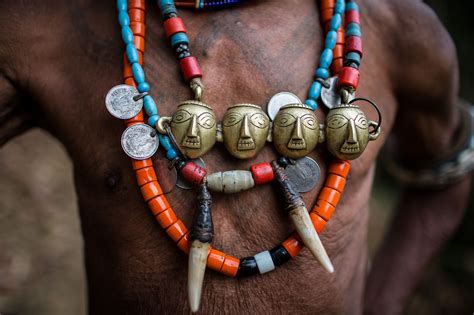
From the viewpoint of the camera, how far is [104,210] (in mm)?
844

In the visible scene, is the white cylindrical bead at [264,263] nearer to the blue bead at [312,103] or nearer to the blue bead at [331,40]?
the blue bead at [312,103]

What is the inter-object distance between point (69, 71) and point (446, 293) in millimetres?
3016

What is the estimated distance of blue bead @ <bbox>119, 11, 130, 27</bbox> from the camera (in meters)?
0.83

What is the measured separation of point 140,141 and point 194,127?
0.12m

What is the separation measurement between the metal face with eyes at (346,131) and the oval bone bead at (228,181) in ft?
0.58

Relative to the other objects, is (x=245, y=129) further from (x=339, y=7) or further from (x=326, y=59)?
(x=339, y=7)

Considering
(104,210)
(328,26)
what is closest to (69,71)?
(104,210)

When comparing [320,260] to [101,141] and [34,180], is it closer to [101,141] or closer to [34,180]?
[101,141]

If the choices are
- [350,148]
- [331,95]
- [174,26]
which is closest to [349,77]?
[331,95]

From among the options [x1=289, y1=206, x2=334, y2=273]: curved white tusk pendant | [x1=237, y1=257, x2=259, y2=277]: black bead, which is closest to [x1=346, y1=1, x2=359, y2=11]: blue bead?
[x1=289, y1=206, x2=334, y2=273]: curved white tusk pendant

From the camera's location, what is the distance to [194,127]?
0.74 m

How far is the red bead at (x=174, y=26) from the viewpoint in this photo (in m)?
0.82

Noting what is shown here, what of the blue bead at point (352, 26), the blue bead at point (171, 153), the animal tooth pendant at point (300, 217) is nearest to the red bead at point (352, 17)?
the blue bead at point (352, 26)

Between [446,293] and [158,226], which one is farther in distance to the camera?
[446,293]
